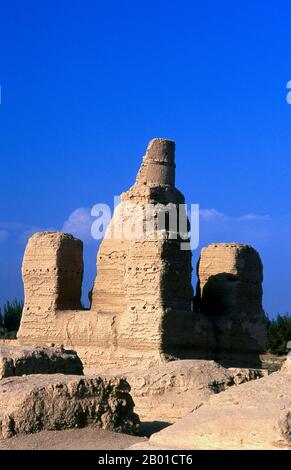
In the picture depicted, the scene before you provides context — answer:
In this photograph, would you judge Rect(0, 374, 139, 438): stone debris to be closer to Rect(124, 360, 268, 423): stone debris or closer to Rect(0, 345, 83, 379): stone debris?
Rect(0, 345, 83, 379): stone debris

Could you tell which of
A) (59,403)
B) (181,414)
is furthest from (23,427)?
(181,414)

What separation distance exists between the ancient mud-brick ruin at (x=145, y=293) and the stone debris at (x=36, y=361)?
378 cm

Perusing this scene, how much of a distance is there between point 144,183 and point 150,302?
12.1ft

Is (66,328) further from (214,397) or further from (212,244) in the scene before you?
(214,397)

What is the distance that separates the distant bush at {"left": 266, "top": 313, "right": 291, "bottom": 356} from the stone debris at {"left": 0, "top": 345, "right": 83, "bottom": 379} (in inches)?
742

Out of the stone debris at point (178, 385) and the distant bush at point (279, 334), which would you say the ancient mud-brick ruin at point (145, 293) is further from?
the distant bush at point (279, 334)

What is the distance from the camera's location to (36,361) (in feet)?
35.9

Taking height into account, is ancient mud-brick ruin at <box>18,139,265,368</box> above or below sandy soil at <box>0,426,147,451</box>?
above

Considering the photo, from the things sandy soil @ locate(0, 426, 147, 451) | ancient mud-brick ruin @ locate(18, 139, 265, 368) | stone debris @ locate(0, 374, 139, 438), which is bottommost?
sandy soil @ locate(0, 426, 147, 451)

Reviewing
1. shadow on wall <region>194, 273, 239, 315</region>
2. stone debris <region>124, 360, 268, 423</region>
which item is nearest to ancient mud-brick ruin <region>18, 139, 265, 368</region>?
shadow on wall <region>194, 273, 239, 315</region>

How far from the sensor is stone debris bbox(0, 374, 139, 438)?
847cm

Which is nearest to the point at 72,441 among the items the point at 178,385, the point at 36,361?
the point at 36,361

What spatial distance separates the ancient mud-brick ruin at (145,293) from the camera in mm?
15398

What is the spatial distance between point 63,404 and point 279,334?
74.7 feet
